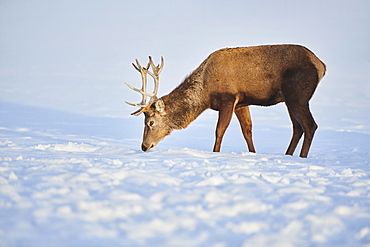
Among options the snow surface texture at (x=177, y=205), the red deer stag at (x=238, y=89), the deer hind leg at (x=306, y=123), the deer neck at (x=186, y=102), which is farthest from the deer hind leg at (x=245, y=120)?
the snow surface texture at (x=177, y=205)

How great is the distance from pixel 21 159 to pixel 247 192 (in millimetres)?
3104

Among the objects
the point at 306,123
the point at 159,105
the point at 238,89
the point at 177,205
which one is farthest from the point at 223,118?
the point at 177,205

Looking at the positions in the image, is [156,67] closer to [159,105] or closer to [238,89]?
[159,105]

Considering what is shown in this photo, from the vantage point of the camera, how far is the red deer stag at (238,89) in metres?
7.39

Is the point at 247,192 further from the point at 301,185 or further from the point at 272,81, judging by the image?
the point at 272,81

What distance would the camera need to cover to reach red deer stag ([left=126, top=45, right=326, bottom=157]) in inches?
291

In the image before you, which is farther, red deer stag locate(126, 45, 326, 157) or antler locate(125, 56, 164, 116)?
antler locate(125, 56, 164, 116)

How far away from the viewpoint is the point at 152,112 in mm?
8414

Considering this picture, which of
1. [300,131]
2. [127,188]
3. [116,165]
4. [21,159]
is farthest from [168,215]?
[300,131]

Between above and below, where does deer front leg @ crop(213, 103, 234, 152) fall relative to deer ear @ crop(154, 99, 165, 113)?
below

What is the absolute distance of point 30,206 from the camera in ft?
10.2

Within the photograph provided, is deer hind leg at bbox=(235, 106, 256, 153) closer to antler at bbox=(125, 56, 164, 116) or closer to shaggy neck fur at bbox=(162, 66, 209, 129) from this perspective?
shaggy neck fur at bbox=(162, 66, 209, 129)

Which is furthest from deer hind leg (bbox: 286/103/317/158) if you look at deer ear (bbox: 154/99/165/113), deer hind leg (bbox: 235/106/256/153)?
deer ear (bbox: 154/99/165/113)

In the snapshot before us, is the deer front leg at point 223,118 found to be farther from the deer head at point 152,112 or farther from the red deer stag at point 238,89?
the deer head at point 152,112
